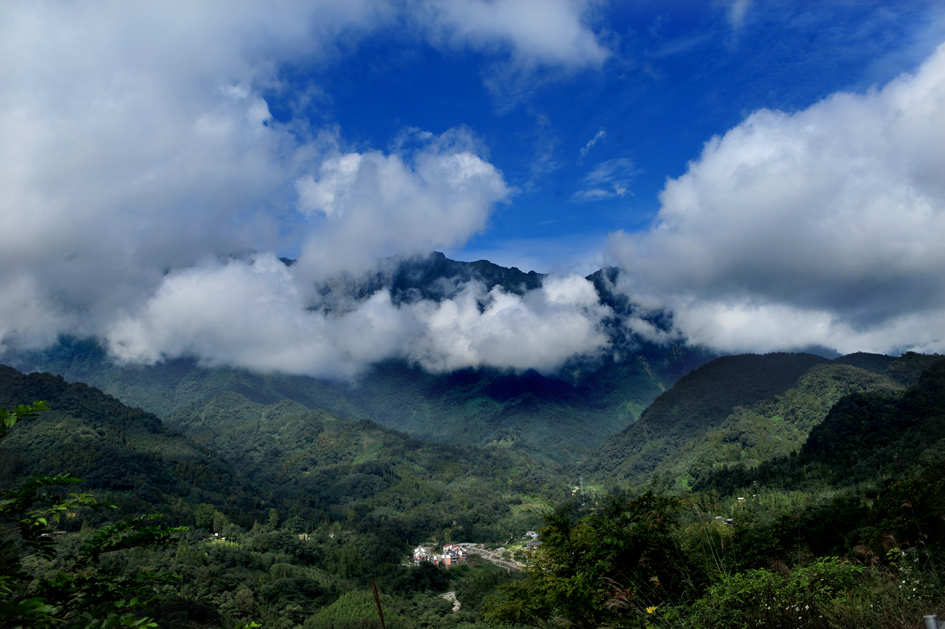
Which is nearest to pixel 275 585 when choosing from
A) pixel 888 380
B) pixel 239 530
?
pixel 239 530

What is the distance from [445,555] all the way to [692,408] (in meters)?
105

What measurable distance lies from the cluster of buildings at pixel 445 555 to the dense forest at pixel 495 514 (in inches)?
130

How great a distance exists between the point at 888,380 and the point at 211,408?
222614 millimetres

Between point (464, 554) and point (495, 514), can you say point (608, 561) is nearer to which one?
point (464, 554)

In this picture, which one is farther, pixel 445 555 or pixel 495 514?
pixel 495 514

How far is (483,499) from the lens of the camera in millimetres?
140500

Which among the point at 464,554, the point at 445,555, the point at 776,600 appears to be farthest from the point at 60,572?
the point at 464,554

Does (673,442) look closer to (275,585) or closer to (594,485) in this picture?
(594,485)

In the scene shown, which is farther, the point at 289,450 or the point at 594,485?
the point at 289,450

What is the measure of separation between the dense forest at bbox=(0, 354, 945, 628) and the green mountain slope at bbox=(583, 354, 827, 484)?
35.7 inches

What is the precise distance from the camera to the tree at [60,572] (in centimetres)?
368

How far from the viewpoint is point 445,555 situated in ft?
305

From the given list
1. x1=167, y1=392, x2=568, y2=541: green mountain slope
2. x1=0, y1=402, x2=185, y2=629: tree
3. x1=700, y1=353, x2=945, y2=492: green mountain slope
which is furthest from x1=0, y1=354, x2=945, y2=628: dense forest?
x1=167, y1=392, x2=568, y2=541: green mountain slope

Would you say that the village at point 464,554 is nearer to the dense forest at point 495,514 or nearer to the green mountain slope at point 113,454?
the dense forest at point 495,514
